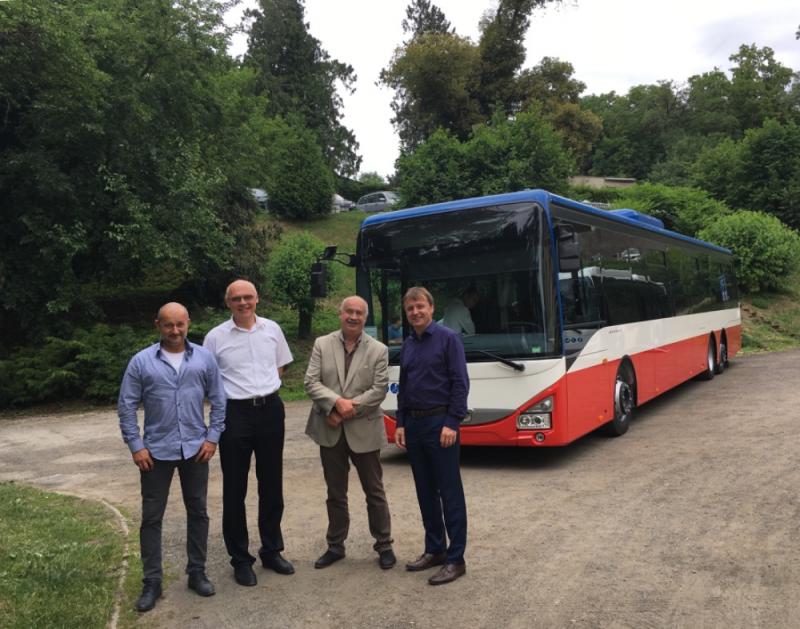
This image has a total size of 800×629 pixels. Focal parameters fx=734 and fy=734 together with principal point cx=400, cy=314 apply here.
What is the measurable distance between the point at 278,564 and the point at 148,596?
3.03 ft

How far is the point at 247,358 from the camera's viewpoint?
509 cm

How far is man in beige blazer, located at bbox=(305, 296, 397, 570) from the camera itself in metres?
5.17

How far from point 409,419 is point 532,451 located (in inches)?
192

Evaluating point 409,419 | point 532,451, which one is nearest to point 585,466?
point 532,451

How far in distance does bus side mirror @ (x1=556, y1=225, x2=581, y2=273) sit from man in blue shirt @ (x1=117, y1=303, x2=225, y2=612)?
466 centimetres

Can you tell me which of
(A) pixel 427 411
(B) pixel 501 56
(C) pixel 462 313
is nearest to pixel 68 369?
(C) pixel 462 313

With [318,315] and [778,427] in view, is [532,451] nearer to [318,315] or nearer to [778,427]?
[778,427]

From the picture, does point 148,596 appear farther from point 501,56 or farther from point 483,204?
point 501,56

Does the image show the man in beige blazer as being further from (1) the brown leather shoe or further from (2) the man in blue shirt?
(2) the man in blue shirt

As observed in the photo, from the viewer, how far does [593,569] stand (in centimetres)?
503

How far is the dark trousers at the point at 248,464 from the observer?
16.4ft

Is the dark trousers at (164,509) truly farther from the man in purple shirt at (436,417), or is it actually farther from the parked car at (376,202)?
the parked car at (376,202)

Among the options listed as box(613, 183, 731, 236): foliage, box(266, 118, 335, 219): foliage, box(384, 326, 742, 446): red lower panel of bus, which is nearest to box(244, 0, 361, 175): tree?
box(266, 118, 335, 219): foliage

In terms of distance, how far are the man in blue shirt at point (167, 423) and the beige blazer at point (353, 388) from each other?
70 cm
